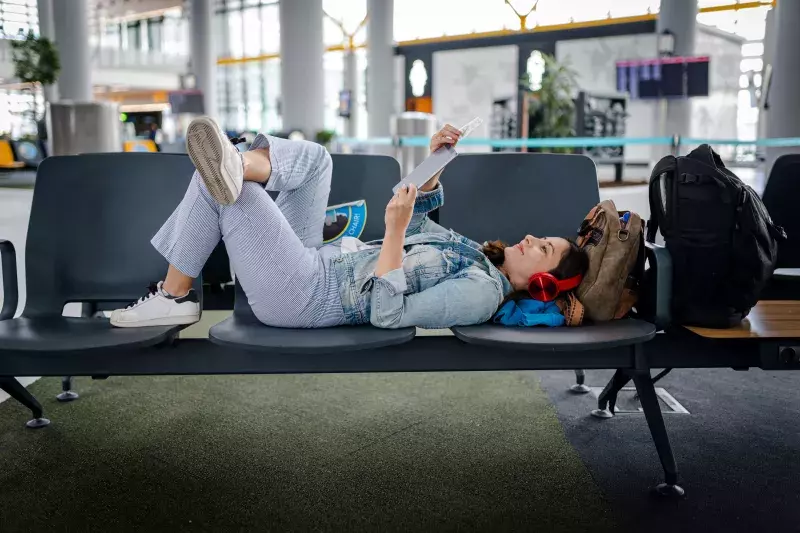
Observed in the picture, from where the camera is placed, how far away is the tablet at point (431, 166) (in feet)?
6.42

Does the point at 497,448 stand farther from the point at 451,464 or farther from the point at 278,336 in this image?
the point at 278,336

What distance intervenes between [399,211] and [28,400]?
150cm

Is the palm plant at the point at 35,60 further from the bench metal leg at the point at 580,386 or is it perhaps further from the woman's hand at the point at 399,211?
the woman's hand at the point at 399,211

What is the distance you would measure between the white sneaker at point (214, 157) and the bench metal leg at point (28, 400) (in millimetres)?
1125

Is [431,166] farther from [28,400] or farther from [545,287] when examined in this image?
[28,400]

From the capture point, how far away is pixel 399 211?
1821mm

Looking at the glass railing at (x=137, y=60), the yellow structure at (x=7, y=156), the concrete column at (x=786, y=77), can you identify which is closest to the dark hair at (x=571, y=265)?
the concrete column at (x=786, y=77)

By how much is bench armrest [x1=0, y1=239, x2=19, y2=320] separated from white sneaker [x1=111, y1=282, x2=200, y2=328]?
1.38 feet

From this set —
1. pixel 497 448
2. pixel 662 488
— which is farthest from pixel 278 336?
pixel 662 488

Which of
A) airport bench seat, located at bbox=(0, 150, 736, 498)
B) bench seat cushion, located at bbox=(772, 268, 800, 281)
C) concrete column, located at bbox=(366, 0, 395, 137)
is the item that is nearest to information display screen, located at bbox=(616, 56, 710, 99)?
concrete column, located at bbox=(366, 0, 395, 137)

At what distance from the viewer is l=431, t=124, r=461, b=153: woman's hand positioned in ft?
6.68

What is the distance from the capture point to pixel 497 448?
2.26 m

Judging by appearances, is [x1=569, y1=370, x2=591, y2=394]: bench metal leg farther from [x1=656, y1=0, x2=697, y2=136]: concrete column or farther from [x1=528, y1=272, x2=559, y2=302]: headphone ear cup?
[x1=656, y1=0, x2=697, y2=136]: concrete column

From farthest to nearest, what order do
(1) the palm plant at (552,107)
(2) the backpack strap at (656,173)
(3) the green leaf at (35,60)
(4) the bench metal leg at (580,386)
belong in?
(3) the green leaf at (35,60) → (1) the palm plant at (552,107) → (4) the bench metal leg at (580,386) → (2) the backpack strap at (656,173)
